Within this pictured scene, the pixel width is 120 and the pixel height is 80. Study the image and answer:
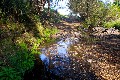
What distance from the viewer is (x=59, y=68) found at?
1246 centimetres

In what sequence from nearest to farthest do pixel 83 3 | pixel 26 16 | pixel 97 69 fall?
pixel 97 69 → pixel 26 16 → pixel 83 3

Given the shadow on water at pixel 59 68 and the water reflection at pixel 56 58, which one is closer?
the shadow on water at pixel 59 68

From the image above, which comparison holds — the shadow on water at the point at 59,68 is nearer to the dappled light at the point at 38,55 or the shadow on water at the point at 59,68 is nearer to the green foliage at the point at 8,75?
the dappled light at the point at 38,55

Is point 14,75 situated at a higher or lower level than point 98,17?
higher

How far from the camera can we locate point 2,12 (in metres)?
17.5

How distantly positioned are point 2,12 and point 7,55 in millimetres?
6631

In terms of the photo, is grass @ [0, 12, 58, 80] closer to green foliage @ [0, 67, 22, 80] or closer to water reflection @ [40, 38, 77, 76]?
green foliage @ [0, 67, 22, 80]

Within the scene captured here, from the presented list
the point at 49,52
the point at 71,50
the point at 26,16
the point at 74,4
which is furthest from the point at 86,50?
the point at 74,4

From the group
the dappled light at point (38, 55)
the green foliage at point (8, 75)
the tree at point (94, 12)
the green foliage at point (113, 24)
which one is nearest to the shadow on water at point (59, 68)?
the dappled light at point (38, 55)

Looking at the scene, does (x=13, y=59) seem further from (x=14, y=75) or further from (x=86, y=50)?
(x=86, y=50)

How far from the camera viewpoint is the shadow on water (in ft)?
36.8

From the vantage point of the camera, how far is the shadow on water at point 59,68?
11.2m

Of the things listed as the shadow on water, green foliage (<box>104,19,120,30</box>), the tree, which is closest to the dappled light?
the shadow on water

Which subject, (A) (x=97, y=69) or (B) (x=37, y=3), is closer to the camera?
(A) (x=97, y=69)
